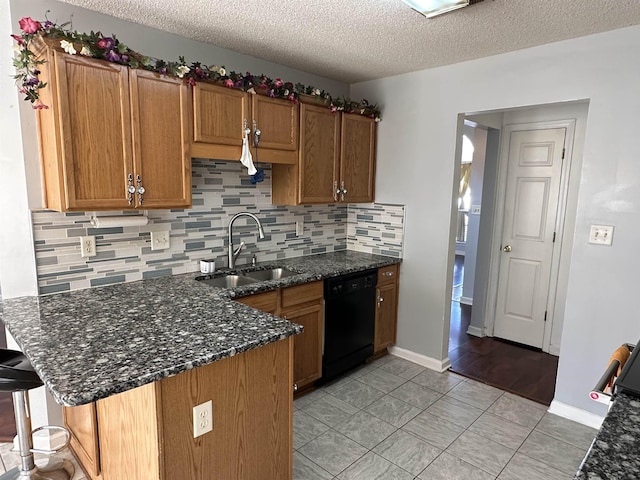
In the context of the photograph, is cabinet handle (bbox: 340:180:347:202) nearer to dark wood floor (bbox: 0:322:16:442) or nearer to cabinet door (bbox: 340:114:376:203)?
cabinet door (bbox: 340:114:376:203)

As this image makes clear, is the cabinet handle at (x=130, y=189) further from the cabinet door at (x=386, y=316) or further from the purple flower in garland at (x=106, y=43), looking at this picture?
the cabinet door at (x=386, y=316)

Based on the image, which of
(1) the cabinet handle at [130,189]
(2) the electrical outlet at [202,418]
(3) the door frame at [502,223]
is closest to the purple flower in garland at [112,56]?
(1) the cabinet handle at [130,189]

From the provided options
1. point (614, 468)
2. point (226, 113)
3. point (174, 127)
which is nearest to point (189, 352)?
point (614, 468)

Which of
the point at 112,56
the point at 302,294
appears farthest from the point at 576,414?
the point at 112,56

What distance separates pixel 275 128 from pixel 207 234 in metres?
0.88

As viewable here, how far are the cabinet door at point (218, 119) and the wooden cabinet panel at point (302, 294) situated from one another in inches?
37.2

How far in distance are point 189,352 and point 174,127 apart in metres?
1.36

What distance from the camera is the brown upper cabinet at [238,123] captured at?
2301 mm

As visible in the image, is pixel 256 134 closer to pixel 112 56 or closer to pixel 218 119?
pixel 218 119

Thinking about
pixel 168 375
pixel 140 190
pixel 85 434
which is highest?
pixel 140 190

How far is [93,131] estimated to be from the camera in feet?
6.32

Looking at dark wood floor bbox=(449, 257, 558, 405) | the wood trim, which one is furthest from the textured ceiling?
dark wood floor bbox=(449, 257, 558, 405)

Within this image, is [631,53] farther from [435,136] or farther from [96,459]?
[96,459]

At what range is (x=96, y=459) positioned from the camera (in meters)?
1.87
